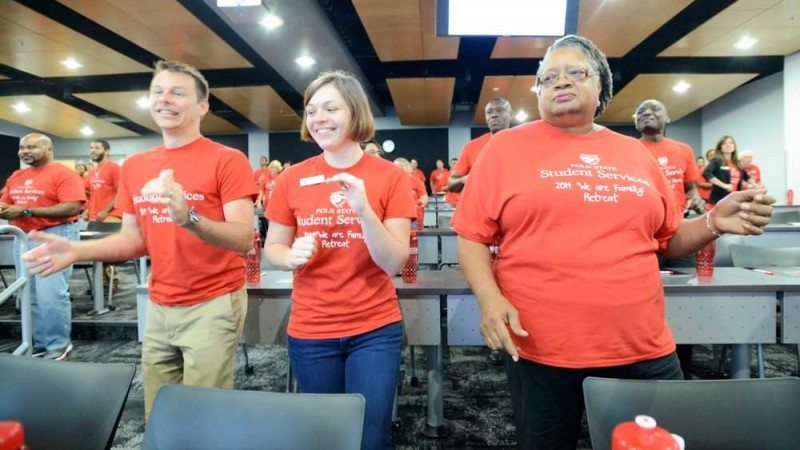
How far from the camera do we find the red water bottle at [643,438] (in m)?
0.44

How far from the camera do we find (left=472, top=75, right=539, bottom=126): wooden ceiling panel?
29.5 ft

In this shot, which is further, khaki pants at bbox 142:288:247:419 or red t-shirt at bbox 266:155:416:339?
khaki pants at bbox 142:288:247:419

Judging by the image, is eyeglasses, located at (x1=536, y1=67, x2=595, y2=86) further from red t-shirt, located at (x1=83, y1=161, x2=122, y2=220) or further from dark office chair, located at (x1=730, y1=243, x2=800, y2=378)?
red t-shirt, located at (x1=83, y1=161, x2=122, y2=220)

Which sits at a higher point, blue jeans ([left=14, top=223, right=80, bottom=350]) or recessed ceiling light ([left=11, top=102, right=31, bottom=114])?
recessed ceiling light ([left=11, top=102, right=31, bottom=114])

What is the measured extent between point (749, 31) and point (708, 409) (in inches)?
303

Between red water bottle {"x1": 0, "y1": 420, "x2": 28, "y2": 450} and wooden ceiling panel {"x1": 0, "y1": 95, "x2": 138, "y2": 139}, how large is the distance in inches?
468

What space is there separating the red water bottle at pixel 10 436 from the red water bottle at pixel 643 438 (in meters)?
0.61

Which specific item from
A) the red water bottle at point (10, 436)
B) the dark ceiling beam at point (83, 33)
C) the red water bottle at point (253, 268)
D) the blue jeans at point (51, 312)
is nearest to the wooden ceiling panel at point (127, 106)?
the dark ceiling beam at point (83, 33)

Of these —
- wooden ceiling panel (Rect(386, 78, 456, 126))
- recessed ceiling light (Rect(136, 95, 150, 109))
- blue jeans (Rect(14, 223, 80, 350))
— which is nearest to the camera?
blue jeans (Rect(14, 223, 80, 350))

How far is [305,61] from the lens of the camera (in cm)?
775

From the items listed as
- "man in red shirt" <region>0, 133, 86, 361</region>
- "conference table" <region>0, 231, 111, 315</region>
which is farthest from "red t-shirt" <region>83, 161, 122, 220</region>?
"man in red shirt" <region>0, 133, 86, 361</region>

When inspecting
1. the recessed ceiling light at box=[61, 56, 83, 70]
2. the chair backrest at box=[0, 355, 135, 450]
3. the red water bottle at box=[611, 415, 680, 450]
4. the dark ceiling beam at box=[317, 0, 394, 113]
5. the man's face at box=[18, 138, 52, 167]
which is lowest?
the chair backrest at box=[0, 355, 135, 450]

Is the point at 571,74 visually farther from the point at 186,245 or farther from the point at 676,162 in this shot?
the point at 676,162

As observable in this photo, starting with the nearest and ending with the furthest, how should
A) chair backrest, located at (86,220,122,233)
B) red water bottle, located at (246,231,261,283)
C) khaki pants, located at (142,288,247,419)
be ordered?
khaki pants, located at (142,288,247,419) → red water bottle, located at (246,231,261,283) → chair backrest, located at (86,220,122,233)
